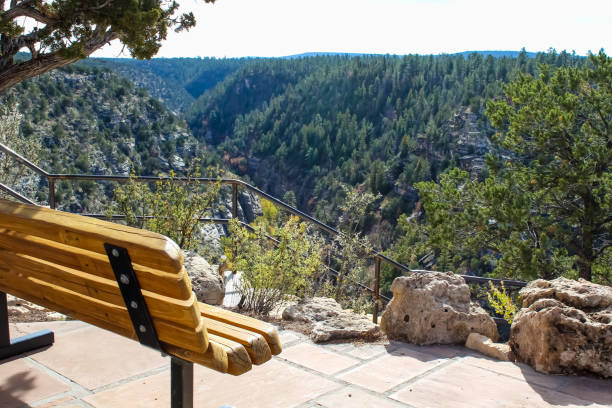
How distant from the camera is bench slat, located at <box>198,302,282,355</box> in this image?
6.59 feet

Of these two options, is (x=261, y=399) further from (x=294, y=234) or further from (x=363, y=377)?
(x=294, y=234)

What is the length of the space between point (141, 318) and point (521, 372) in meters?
2.35

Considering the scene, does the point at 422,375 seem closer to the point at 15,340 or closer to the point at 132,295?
the point at 132,295

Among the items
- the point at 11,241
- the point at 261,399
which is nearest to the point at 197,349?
the point at 11,241

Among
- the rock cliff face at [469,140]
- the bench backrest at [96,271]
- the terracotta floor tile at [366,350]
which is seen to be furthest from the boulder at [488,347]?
the rock cliff face at [469,140]

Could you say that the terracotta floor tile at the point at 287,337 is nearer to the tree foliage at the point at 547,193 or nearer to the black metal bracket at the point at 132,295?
the black metal bracket at the point at 132,295

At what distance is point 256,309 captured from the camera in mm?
4266

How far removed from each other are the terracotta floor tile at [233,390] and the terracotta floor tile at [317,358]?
5.3 inches

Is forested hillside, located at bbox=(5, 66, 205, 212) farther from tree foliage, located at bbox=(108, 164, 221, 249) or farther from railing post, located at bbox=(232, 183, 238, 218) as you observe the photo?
tree foliage, located at bbox=(108, 164, 221, 249)

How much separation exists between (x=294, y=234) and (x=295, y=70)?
13283 cm

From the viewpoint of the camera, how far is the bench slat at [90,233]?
1503 millimetres

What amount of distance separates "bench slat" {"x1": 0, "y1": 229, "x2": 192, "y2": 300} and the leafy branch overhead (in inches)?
56.2

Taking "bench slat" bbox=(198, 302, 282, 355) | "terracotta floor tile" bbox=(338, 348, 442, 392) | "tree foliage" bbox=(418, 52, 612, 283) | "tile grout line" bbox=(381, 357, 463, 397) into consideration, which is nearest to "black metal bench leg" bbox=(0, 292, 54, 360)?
"bench slat" bbox=(198, 302, 282, 355)

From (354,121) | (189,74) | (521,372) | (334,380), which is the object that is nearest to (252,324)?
(334,380)
